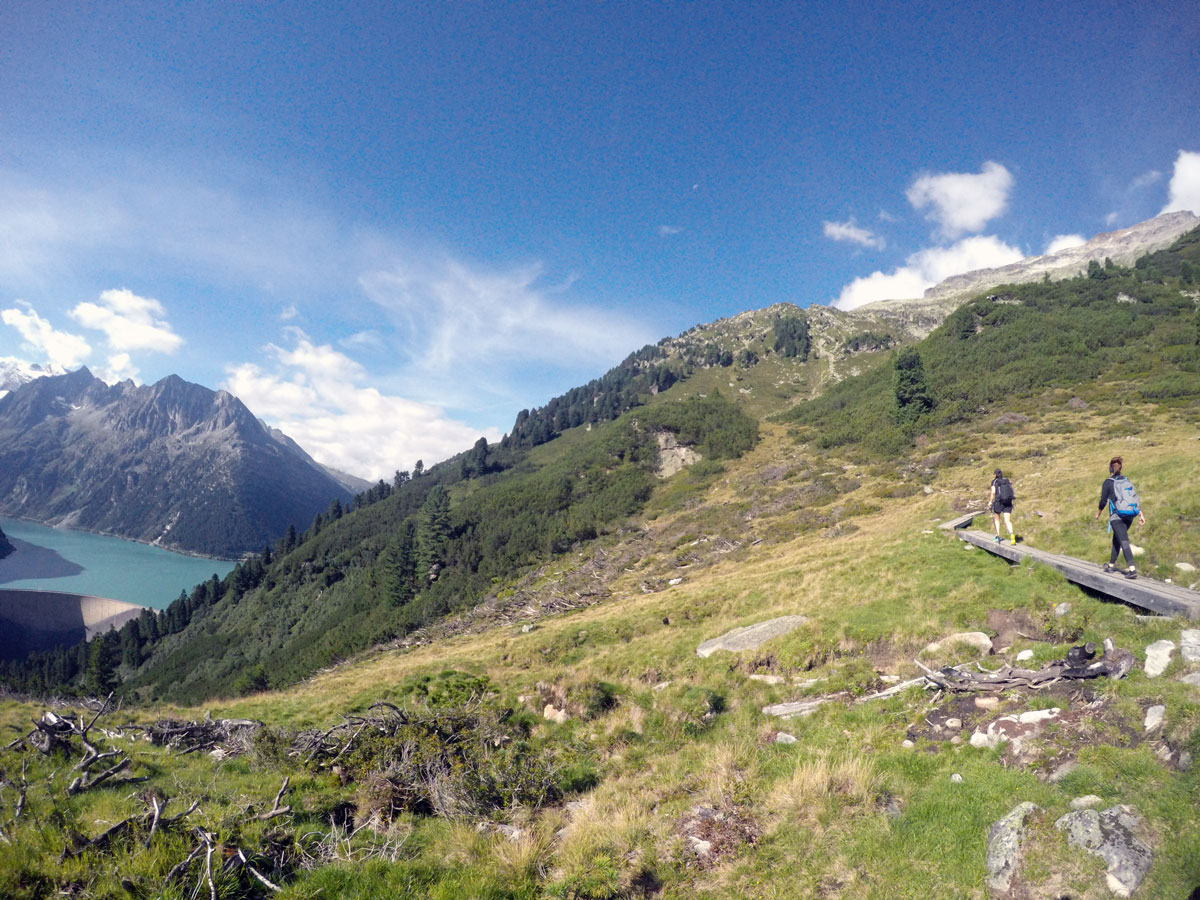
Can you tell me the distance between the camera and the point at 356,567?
9925cm

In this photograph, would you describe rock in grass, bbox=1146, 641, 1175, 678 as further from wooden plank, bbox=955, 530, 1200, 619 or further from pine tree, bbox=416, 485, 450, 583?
pine tree, bbox=416, 485, 450, 583

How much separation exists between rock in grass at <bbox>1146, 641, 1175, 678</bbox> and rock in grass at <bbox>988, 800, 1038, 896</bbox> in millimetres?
3957

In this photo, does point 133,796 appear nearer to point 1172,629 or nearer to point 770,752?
point 770,752

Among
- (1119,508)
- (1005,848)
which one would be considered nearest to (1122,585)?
(1119,508)

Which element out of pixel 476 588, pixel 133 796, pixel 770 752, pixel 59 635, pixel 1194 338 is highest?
pixel 1194 338

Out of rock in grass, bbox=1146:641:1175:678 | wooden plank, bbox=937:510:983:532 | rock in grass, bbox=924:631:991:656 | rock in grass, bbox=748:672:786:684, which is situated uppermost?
wooden plank, bbox=937:510:983:532

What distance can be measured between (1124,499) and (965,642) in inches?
209

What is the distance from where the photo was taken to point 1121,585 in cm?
1029

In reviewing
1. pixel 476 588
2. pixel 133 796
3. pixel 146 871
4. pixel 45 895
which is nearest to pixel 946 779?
pixel 146 871

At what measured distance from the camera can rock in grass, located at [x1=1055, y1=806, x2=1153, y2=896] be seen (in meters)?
4.58

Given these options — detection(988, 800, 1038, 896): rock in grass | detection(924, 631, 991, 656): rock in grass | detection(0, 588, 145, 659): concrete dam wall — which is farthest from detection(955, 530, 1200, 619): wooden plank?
detection(0, 588, 145, 659): concrete dam wall

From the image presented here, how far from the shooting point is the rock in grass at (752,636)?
1552 cm

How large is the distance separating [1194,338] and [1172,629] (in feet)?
220

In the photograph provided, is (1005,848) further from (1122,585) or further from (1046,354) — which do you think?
(1046,354)
